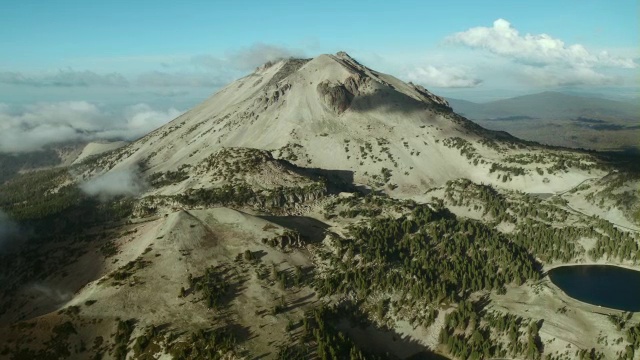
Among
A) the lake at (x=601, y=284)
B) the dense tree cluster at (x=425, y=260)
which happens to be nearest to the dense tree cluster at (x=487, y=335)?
the dense tree cluster at (x=425, y=260)

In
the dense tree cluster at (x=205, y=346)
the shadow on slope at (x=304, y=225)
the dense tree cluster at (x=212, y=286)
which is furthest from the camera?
the shadow on slope at (x=304, y=225)

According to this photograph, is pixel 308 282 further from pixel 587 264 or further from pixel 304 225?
pixel 587 264

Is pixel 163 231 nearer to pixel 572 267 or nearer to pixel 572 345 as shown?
pixel 572 345

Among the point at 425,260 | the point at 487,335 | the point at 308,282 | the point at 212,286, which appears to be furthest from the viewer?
the point at 425,260

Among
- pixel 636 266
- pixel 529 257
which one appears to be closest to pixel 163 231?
pixel 529 257

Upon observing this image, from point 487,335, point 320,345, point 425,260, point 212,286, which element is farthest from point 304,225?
point 487,335

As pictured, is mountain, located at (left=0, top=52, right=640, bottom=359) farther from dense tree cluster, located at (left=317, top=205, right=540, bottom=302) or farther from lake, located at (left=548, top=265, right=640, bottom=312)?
lake, located at (left=548, top=265, right=640, bottom=312)

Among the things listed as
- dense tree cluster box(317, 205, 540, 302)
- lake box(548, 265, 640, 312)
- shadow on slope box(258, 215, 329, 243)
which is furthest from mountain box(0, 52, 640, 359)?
lake box(548, 265, 640, 312)

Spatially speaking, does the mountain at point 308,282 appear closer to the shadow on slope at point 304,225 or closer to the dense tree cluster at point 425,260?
the dense tree cluster at point 425,260
